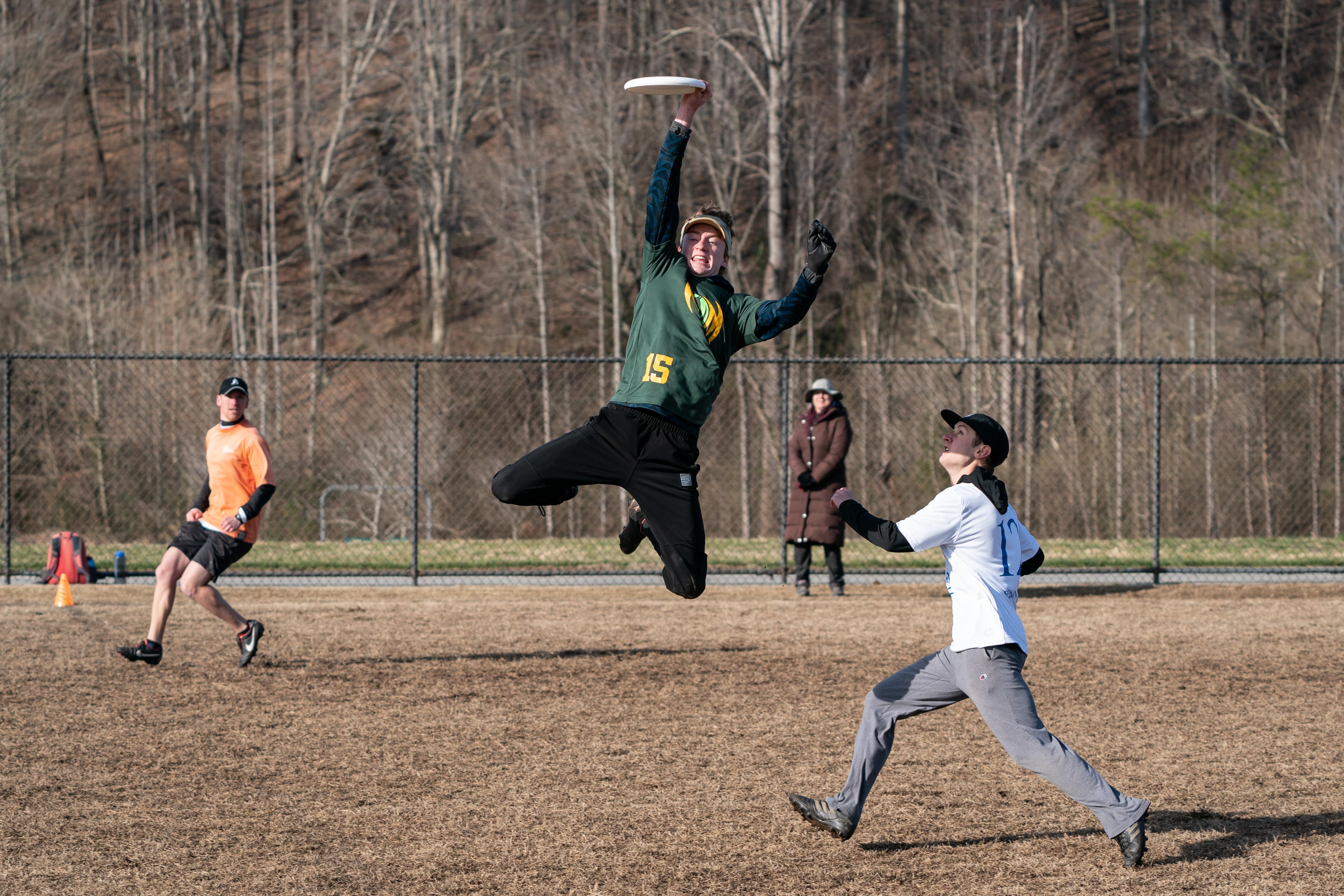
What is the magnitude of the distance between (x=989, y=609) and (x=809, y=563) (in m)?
8.57

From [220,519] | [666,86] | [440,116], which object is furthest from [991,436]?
[440,116]

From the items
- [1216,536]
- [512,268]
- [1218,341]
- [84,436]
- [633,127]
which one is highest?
[633,127]

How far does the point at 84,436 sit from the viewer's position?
21.9m

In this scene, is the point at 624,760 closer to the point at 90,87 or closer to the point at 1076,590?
the point at 1076,590

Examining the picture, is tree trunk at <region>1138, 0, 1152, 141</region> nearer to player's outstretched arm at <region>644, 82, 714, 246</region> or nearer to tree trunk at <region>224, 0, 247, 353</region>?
tree trunk at <region>224, 0, 247, 353</region>

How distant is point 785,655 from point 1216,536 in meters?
14.1

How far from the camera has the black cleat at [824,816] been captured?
5.27 m

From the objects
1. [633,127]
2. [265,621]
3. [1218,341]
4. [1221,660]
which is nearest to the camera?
[1221,660]

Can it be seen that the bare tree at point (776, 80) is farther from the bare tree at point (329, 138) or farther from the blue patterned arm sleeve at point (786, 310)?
the blue patterned arm sleeve at point (786, 310)

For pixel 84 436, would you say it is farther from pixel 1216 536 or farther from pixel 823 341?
pixel 823 341

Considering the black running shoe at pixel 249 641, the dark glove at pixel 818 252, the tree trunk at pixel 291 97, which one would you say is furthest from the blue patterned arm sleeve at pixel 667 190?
the tree trunk at pixel 291 97

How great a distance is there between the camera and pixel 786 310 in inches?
210

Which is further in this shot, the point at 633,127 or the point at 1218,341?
the point at 633,127

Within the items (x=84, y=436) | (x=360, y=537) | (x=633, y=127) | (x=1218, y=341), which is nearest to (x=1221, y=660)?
(x=360, y=537)
